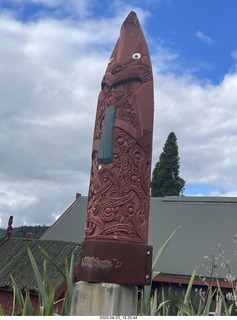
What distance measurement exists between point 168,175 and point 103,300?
78.6ft

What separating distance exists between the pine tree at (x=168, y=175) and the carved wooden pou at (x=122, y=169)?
73.5 feet

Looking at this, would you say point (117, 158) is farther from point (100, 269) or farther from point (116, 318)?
point (116, 318)

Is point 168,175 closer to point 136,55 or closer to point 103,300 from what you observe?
point 136,55

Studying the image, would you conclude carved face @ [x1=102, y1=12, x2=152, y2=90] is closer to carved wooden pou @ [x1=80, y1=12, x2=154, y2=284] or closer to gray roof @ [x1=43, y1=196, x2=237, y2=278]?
carved wooden pou @ [x1=80, y1=12, x2=154, y2=284]

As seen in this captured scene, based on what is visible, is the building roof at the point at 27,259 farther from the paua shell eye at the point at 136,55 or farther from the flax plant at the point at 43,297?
the paua shell eye at the point at 136,55

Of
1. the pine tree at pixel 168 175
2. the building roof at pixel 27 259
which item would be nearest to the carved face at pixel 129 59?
the building roof at pixel 27 259

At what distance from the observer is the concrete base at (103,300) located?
5566 mm

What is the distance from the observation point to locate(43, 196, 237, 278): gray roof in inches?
570

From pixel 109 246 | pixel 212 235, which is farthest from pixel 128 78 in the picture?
pixel 212 235

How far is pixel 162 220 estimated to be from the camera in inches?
677

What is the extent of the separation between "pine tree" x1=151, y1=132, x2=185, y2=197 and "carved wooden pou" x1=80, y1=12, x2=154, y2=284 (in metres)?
22.4

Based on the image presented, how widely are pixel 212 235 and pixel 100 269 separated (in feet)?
34.8

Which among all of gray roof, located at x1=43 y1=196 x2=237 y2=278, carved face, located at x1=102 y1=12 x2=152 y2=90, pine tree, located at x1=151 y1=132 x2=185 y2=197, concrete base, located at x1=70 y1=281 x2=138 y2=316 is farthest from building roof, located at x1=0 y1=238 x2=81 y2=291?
pine tree, located at x1=151 y1=132 x2=185 y2=197

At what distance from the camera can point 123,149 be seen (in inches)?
249
